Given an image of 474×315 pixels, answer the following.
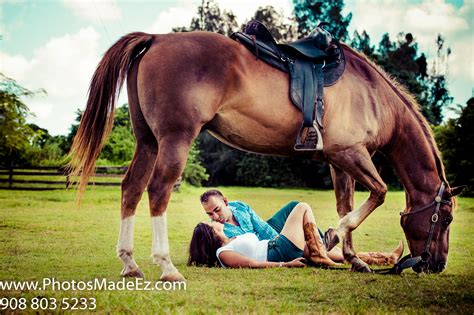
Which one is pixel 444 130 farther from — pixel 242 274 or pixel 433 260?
pixel 242 274

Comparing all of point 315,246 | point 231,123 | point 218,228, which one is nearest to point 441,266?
point 315,246

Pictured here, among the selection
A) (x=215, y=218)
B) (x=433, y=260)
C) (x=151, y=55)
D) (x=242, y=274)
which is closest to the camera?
(x=151, y=55)

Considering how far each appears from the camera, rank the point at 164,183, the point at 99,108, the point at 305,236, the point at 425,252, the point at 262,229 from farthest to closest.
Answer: the point at 262,229 < the point at 305,236 < the point at 425,252 < the point at 99,108 < the point at 164,183

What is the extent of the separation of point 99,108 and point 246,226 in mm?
2468

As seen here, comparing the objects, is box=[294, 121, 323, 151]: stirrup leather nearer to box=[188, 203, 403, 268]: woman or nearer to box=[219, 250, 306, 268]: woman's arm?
box=[188, 203, 403, 268]: woman

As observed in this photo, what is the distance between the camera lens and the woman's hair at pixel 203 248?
20.0ft

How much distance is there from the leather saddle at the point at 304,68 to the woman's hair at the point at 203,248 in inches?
63.0

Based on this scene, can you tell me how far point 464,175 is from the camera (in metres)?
19.5

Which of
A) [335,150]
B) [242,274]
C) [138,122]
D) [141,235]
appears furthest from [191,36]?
[141,235]

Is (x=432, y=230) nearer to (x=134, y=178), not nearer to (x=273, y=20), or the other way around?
(x=134, y=178)

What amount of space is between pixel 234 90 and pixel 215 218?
6.48ft

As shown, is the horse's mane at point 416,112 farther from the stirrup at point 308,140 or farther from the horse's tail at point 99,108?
the horse's tail at point 99,108

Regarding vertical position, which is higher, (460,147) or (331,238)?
(460,147)

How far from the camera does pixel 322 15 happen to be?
37.0 m
